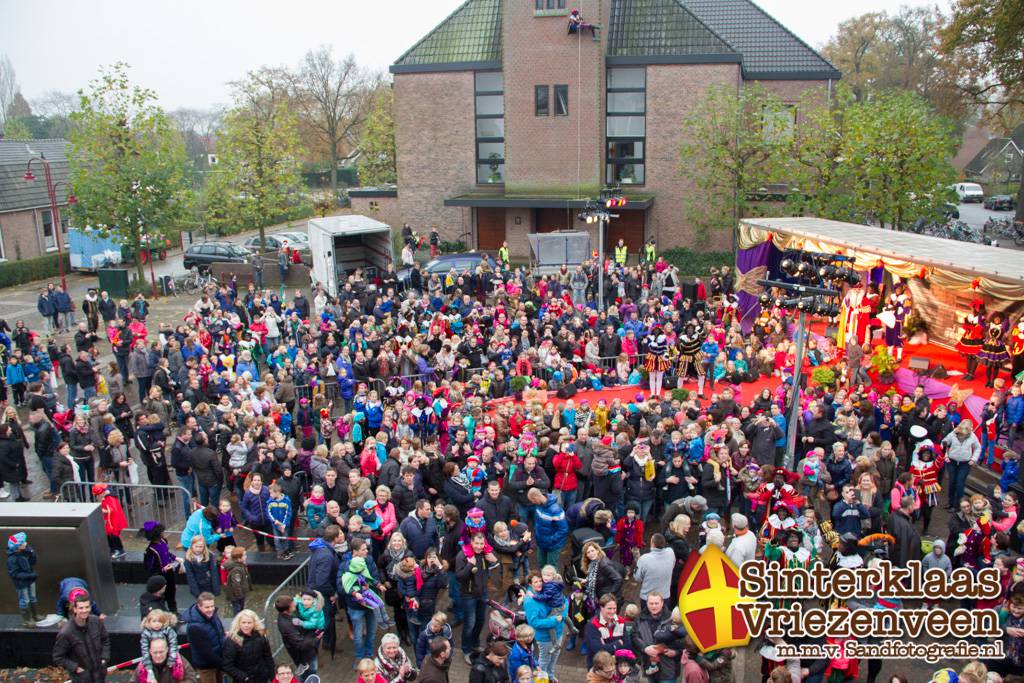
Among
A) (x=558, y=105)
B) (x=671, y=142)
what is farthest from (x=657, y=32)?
(x=558, y=105)

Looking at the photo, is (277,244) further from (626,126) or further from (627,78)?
(627,78)

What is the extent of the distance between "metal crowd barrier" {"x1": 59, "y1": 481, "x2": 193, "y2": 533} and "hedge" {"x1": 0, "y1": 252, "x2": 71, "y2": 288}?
23.8 m

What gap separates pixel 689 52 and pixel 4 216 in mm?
28900

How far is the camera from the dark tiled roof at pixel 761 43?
1300 inches

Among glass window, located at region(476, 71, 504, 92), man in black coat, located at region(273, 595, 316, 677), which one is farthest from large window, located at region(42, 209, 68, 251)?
man in black coat, located at region(273, 595, 316, 677)

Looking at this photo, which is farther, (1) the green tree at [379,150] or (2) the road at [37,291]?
(1) the green tree at [379,150]

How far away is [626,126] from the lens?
3244 cm

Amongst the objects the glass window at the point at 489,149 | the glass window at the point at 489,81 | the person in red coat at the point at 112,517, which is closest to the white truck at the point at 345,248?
the glass window at the point at 489,149

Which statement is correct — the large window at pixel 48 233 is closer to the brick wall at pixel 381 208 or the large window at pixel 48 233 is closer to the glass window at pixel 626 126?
the brick wall at pixel 381 208

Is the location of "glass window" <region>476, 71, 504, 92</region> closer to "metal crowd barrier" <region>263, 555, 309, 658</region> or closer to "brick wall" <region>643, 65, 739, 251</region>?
"brick wall" <region>643, 65, 739, 251</region>

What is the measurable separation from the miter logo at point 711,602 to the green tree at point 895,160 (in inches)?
768

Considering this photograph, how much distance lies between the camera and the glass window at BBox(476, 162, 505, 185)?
3369cm

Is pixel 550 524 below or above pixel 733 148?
below

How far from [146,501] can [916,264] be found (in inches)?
588
